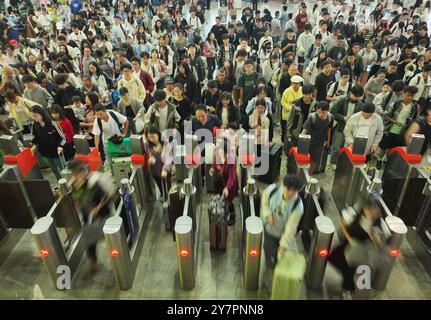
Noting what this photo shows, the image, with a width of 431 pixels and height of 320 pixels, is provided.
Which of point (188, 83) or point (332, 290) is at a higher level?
point (188, 83)

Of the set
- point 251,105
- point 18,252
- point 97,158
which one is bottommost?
point 18,252

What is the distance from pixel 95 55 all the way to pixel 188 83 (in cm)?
287

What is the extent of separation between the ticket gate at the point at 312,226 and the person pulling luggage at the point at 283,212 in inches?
11.7

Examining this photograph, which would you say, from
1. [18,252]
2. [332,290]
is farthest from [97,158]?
[332,290]

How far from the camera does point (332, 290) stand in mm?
4125

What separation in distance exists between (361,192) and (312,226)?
840 mm

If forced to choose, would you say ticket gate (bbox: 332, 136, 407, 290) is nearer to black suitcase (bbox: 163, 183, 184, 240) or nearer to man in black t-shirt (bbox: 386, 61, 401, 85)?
black suitcase (bbox: 163, 183, 184, 240)

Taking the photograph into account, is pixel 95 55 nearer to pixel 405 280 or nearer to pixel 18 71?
pixel 18 71

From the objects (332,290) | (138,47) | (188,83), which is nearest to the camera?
(332,290)

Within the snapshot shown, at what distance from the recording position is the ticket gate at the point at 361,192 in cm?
372

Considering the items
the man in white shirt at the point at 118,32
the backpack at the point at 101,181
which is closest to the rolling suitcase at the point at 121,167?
the backpack at the point at 101,181

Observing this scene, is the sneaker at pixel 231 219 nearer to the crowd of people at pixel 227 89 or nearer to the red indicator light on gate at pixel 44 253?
the crowd of people at pixel 227 89

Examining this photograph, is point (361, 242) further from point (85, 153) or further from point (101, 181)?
point (85, 153)

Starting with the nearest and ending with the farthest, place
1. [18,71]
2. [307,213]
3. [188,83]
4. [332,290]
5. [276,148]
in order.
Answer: [332,290], [307,213], [276,148], [188,83], [18,71]
